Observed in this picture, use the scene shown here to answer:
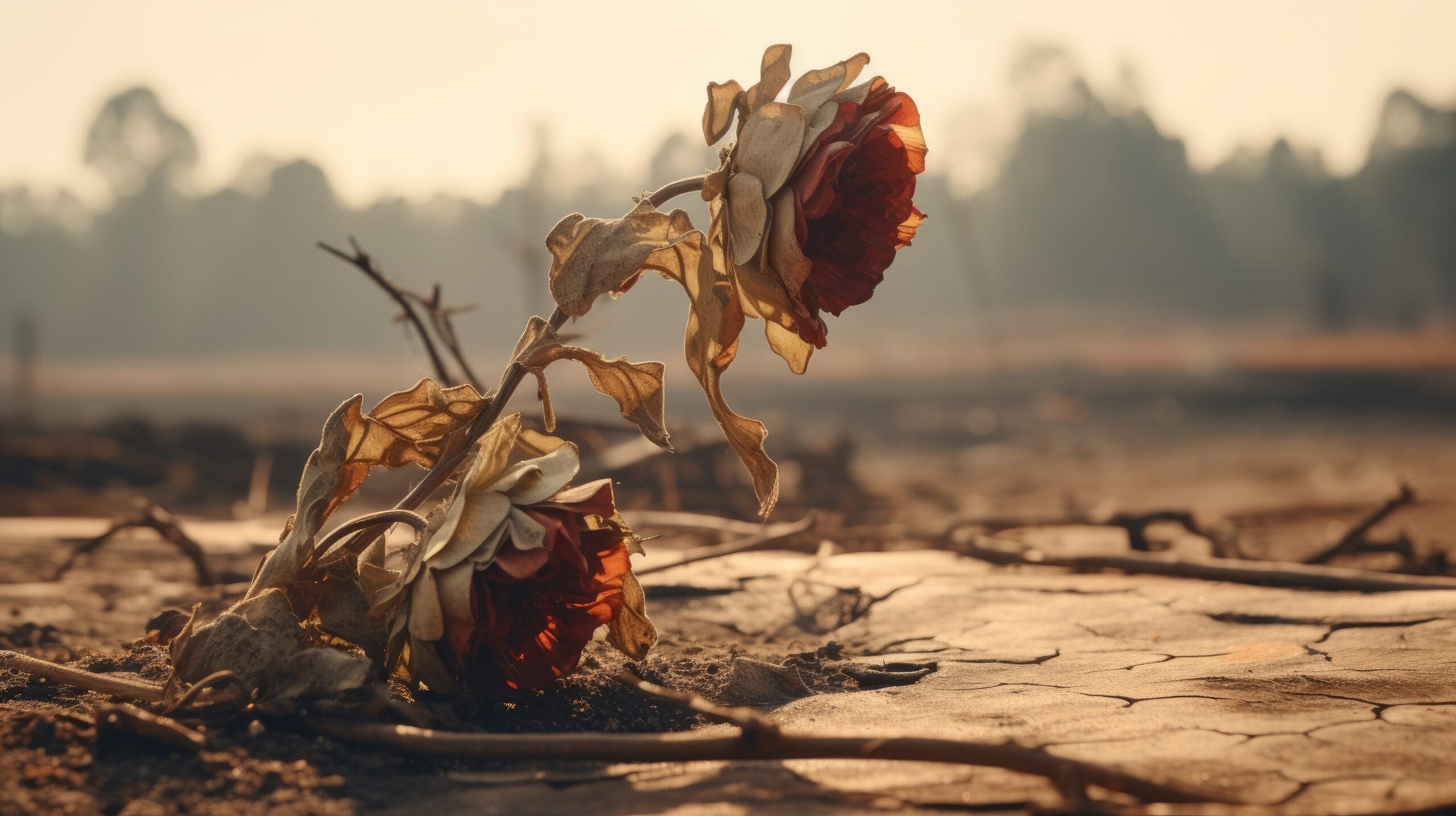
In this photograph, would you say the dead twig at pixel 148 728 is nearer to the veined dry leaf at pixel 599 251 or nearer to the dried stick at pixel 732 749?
the dried stick at pixel 732 749

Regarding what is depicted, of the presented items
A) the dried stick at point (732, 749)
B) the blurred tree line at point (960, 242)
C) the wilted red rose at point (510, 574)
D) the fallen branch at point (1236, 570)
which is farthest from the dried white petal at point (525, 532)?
the blurred tree line at point (960, 242)

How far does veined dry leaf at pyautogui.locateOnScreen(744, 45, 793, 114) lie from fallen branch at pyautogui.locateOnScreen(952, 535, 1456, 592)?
1858 mm

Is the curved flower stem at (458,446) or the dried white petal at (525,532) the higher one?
the curved flower stem at (458,446)

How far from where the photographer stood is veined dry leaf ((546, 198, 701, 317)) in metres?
1.48

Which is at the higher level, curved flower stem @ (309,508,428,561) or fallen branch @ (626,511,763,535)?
curved flower stem @ (309,508,428,561)

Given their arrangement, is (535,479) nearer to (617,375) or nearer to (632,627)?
(617,375)

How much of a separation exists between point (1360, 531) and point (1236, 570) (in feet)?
3.31

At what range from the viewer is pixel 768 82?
149 cm

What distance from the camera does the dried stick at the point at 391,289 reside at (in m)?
1.99

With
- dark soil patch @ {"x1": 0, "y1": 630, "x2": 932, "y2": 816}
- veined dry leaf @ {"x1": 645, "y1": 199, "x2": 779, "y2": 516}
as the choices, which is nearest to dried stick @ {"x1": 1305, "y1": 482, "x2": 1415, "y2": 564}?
dark soil patch @ {"x1": 0, "y1": 630, "x2": 932, "y2": 816}

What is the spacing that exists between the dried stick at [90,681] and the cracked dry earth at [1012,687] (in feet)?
1.00

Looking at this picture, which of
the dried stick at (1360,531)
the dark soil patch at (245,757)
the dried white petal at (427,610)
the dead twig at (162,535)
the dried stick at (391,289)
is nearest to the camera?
the dark soil patch at (245,757)

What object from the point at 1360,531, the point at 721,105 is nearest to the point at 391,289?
the point at 721,105

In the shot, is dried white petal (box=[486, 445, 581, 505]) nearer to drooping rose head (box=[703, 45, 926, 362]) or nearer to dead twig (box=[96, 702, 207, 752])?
drooping rose head (box=[703, 45, 926, 362])
